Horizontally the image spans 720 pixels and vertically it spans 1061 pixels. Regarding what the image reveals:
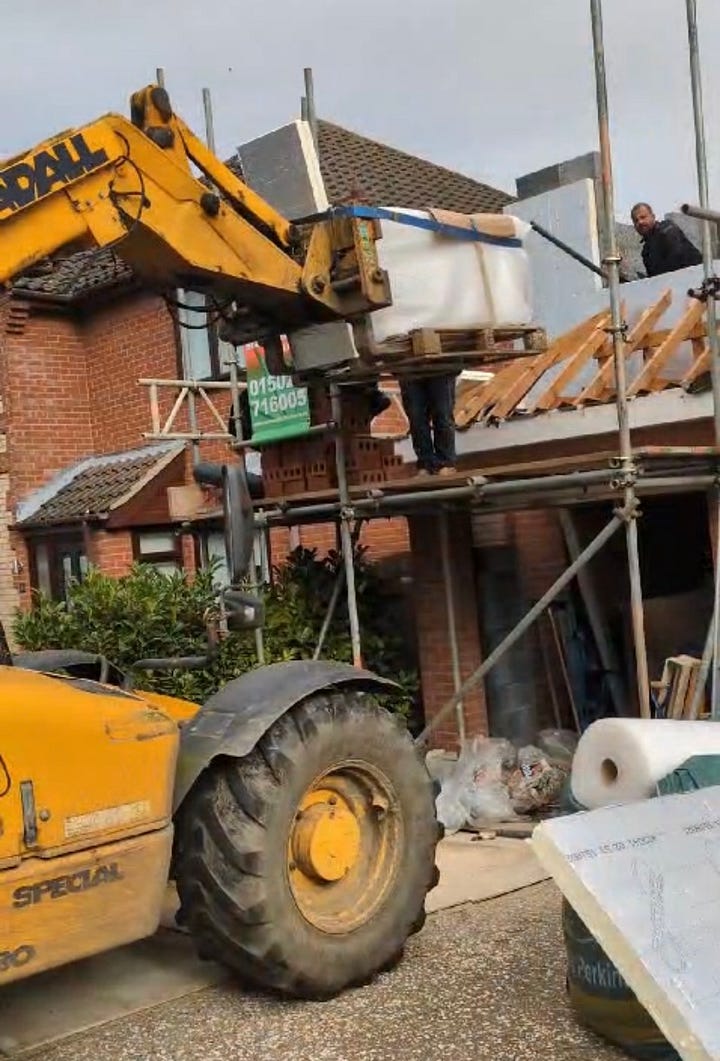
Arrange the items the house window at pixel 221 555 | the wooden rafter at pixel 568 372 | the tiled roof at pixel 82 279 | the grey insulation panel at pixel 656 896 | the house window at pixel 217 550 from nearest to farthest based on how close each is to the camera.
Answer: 1. the grey insulation panel at pixel 656 896
2. the wooden rafter at pixel 568 372
3. the house window at pixel 221 555
4. the house window at pixel 217 550
5. the tiled roof at pixel 82 279

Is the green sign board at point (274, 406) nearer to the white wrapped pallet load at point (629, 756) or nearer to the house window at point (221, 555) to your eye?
the house window at point (221, 555)

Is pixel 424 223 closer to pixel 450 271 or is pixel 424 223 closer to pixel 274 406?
pixel 450 271

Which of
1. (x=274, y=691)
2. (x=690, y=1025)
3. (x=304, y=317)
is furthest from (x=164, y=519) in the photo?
Result: (x=690, y=1025)

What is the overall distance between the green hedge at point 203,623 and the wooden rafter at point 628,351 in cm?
249

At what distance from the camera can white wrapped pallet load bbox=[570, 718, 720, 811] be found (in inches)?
183

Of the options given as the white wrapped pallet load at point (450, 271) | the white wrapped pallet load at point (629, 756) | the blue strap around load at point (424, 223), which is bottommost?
the white wrapped pallet load at point (629, 756)

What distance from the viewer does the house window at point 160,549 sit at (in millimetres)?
13953

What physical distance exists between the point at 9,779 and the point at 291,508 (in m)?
4.79

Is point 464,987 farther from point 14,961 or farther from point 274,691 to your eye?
point 14,961

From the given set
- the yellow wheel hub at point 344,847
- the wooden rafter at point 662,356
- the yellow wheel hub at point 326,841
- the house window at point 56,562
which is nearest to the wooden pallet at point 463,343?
the wooden rafter at point 662,356

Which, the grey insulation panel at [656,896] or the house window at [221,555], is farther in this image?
the house window at [221,555]

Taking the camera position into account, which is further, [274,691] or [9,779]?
[274,691]

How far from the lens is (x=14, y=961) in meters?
3.96

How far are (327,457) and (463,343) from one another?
2182mm
